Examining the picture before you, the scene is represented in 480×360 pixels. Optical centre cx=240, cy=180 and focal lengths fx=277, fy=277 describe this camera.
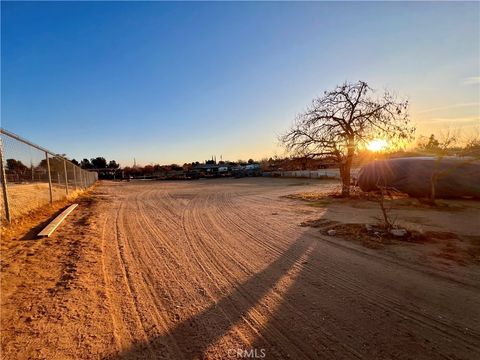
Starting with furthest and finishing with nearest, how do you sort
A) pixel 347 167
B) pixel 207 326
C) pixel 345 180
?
pixel 347 167
pixel 345 180
pixel 207 326

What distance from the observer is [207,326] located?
3035 mm

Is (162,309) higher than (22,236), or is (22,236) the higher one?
(22,236)

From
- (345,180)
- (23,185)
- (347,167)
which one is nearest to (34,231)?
(23,185)

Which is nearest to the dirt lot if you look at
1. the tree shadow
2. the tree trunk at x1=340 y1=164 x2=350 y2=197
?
the tree shadow

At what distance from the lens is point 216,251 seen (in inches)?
223

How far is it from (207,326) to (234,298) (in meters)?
0.68

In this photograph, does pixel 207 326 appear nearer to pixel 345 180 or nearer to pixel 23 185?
pixel 23 185

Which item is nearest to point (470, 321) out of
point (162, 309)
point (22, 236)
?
point (162, 309)

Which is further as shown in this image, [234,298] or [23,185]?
[23,185]

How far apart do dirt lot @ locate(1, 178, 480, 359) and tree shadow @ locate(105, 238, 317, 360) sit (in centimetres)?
1

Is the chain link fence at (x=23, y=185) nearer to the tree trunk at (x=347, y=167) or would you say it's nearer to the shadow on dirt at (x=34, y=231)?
the shadow on dirt at (x=34, y=231)

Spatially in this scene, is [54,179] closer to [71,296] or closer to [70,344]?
[71,296]

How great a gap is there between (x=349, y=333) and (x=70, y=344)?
2.80 m

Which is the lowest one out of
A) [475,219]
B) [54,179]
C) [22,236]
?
[475,219]
